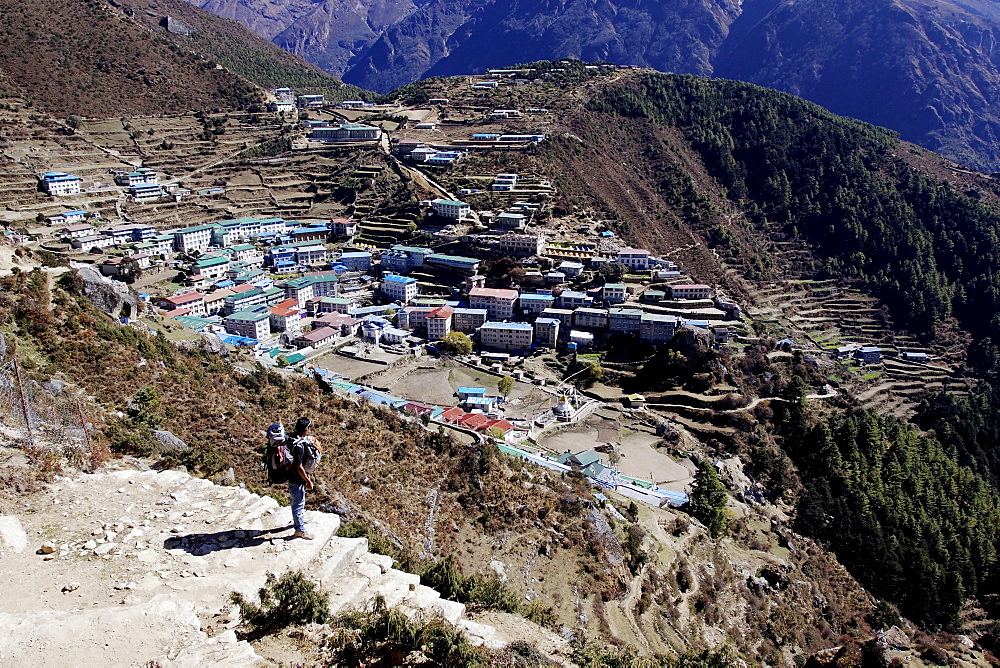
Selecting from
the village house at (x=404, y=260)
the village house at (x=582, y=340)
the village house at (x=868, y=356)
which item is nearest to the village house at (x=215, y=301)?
the village house at (x=404, y=260)

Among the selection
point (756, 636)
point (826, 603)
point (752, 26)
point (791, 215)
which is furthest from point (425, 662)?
point (752, 26)

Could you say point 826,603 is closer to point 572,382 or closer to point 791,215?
point 572,382

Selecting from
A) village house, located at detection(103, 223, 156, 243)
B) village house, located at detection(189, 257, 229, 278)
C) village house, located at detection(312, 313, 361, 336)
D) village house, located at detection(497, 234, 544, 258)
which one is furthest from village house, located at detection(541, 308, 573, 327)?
village house, located at detection(103, 223, 156, 243)

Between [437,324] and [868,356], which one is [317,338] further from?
[868,356]

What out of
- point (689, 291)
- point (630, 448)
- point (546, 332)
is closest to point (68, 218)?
point (546, 332)

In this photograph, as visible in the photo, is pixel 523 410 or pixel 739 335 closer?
pixel 523 410

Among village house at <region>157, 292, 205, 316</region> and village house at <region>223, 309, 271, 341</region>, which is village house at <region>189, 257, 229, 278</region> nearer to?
village house at <region>157, 292, 205, 316</region>
